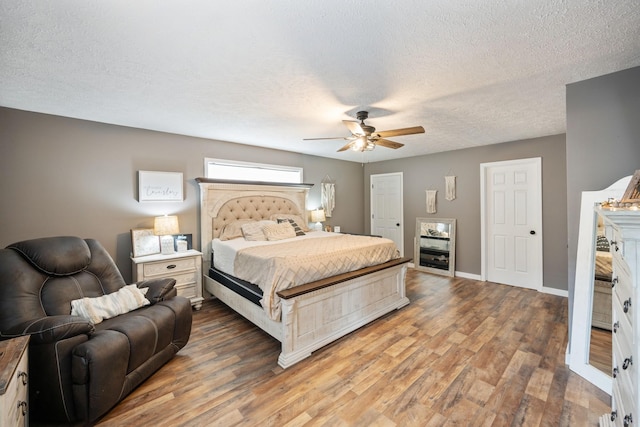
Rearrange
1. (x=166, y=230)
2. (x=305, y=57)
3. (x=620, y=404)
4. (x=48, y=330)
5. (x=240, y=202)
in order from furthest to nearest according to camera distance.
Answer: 1. (x=240, y=202)
2. (x=166, y=230)
3. (x=305, y=57)
4. (x=48, y=330)
5. (x=620, y=404)

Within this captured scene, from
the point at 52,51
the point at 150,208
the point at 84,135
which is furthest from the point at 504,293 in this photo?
the point at 84,135

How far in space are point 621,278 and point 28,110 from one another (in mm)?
5105

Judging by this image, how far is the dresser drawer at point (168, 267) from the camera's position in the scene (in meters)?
3.15

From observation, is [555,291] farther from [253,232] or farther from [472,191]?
[253,232]

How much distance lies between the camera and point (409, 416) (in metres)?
1.77

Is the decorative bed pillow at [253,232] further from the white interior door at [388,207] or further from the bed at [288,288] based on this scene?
the white interior door at [388,207]

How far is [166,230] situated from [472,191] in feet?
16.7

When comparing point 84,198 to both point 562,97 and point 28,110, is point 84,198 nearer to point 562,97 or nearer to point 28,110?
point 28,110

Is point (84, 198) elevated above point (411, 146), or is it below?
below

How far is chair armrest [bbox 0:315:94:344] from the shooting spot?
160 cm

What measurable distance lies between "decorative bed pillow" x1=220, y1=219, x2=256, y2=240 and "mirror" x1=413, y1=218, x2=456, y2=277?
3.63 m

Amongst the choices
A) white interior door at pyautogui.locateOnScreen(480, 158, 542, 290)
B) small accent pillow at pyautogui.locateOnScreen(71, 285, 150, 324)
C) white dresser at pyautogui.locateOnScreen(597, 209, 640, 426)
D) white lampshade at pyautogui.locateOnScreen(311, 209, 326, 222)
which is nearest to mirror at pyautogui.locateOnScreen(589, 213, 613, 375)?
white dresser at pyautogui.locateOnScreen(597, 209, 640, 426)

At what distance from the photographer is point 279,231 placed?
12.9ft

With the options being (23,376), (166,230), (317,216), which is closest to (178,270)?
(166,230)
